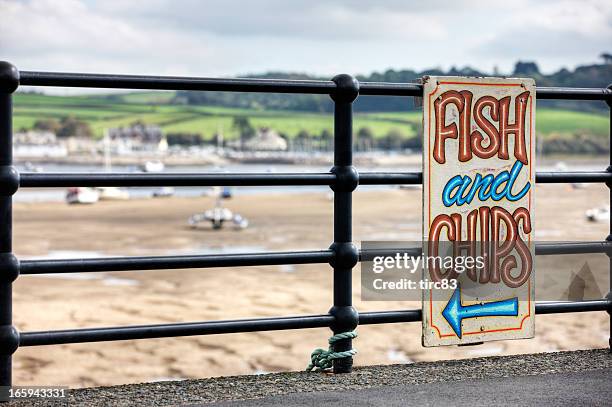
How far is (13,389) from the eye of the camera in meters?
3.22

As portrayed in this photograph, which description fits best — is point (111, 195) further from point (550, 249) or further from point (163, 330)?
point (163, 330)

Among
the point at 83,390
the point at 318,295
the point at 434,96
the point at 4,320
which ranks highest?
the point at 434,96

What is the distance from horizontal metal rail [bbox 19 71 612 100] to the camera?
3219 millimetres

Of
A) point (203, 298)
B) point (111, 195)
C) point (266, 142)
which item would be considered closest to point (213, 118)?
point (266, 142)

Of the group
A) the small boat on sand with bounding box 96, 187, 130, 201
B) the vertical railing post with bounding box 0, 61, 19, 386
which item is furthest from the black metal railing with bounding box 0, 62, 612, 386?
the small boat on sand with bounding box 96, 187, 130, 201

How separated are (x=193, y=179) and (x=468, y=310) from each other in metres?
1.35

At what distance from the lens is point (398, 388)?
3314mm

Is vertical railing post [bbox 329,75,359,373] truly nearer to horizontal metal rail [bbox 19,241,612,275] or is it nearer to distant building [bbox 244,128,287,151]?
horizontal metal rail [bbox 19,241,612,275]

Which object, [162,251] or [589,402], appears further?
[162,251]

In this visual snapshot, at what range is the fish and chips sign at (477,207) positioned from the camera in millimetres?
3705

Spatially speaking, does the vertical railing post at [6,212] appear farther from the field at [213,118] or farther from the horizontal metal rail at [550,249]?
the field at [213,118]

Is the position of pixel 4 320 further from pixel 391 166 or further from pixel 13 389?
pixel 391 166

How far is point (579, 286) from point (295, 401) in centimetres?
178

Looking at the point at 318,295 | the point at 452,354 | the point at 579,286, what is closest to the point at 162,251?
the point at 318,295
